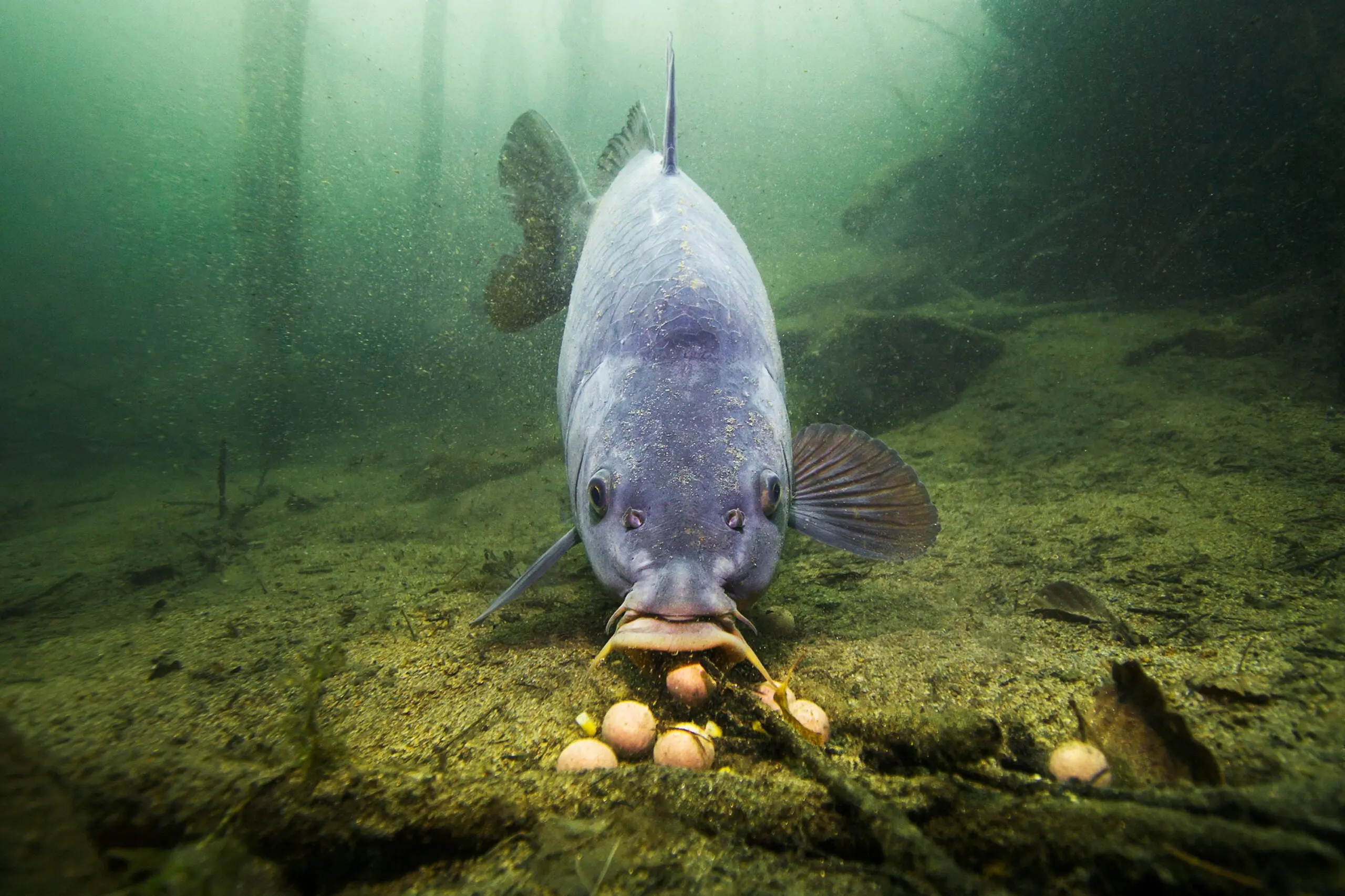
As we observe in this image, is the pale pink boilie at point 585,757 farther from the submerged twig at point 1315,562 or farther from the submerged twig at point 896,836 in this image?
the submerged twig at point 1315,562

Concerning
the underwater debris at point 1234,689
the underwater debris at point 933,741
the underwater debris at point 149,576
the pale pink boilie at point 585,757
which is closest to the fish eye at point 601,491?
the pale pink boilie at point 585,757

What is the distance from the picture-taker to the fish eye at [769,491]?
6.48 ft

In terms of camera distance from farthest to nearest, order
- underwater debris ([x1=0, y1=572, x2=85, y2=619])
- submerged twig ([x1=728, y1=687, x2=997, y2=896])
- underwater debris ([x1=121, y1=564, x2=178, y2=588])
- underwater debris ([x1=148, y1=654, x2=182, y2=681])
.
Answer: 1. underwater debris ([x1=121, y1=564, x2=178, y2=588])
2. underwater debris ([x1=0, y1=572, x2=85, y2=619])
3. underwater debris ([x1=148, y1=654, x2=182, y2=681])
4. submerged twig ([x1=728, y1=687, x2=997, y2=896])

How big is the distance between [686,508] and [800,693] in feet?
2.71

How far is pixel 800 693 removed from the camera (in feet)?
6.41

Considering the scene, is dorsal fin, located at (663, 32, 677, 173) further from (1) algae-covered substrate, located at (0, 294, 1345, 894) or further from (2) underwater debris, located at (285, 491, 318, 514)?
(2) underwater debris, located at (285, 491, 318, 514)

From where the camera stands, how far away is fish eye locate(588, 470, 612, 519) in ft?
6.61

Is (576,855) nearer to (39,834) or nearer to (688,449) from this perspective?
(39,834)

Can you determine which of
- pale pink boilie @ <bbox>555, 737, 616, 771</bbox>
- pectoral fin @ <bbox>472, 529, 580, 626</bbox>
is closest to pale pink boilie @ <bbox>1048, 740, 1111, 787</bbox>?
pale pink boilie @ <bbox>555, 737, 616, 771</bbox>

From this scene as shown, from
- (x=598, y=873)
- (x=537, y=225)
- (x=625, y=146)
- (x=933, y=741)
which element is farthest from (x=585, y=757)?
(x=625, y=146)

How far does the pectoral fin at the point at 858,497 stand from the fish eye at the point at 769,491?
42 centimetres

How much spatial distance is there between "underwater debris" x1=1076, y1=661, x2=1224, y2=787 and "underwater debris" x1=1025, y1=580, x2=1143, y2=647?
625mm

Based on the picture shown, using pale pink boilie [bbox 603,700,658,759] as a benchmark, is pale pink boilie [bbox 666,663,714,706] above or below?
above

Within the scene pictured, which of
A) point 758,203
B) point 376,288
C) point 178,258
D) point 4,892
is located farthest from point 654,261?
point 178,258
